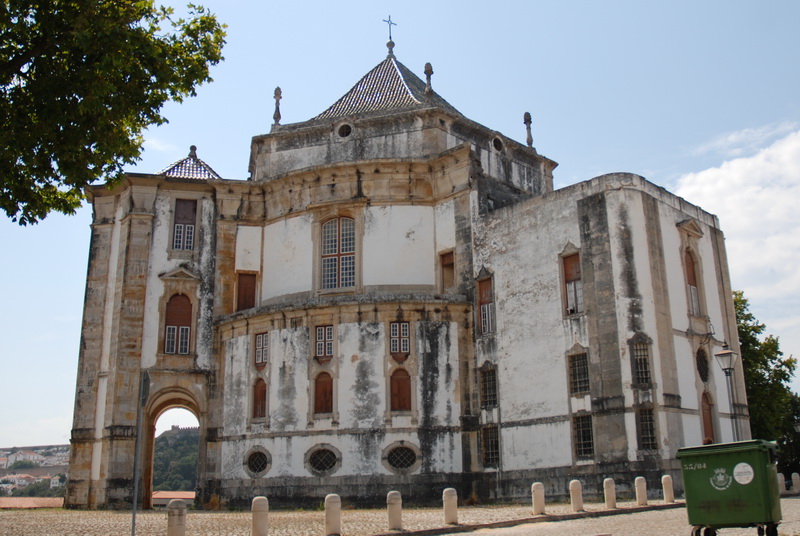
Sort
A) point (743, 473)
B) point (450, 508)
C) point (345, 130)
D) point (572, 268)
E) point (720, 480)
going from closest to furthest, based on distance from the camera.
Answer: point (743, 473)
point (720, 480)
point (450, 508)
point (572, 268)
point (345, 130)

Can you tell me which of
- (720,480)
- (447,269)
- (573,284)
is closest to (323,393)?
(447,269)

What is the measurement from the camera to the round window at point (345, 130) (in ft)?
110

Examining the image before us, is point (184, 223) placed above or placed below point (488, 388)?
above

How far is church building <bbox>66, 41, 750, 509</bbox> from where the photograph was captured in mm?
26359

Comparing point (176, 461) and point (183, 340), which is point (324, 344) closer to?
point (183, 340)

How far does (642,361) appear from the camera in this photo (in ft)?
83.4

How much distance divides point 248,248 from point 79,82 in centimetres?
1842

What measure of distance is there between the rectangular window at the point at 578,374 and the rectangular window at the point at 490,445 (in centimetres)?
339

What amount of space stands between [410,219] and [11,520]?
16.9 metres

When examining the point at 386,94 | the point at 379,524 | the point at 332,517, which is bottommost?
the point at 379,524

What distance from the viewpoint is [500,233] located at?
29906mm

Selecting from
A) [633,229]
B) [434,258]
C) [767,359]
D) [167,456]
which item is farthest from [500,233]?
[167,456]

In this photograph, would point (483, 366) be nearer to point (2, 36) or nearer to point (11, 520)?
point (11, 520)

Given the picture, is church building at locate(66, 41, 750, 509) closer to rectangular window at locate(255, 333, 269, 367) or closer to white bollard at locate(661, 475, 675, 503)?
rectangular window at locate(255, 333, 269, 367)
